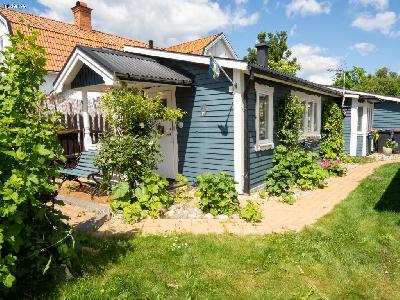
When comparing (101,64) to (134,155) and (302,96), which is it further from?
(302,96)

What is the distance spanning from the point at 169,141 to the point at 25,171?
5926 mm

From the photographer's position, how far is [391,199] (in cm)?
737

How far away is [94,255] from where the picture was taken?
4.47 m

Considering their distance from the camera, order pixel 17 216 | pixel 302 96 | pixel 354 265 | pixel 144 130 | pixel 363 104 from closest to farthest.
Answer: pixel 17 216
pixel 354 265
pixel 144 130
pixel 302 96
pixel 363 104

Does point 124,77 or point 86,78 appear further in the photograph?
point 86,78

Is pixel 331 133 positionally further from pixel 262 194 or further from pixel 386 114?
pixel 386 114

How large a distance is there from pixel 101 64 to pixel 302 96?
286 inches

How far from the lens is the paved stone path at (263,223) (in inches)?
219

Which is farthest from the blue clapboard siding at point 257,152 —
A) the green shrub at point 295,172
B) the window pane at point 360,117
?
the window pane at point 360,117

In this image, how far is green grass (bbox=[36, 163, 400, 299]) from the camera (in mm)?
3678

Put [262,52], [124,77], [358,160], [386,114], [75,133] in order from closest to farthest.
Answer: [124,77]
[262,52]
[75,133]
[358,160]
[386,114]

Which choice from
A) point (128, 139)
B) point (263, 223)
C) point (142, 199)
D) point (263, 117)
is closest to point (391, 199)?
point (263, 223)

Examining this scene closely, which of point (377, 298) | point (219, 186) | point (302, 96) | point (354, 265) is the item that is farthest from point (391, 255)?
point (302, 96)

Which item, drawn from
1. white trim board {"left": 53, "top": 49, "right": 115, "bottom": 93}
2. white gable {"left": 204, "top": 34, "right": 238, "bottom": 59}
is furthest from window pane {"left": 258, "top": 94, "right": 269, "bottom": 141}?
white gable {"left": 204, "top": 34, "right": 238, "bottom": 59}
